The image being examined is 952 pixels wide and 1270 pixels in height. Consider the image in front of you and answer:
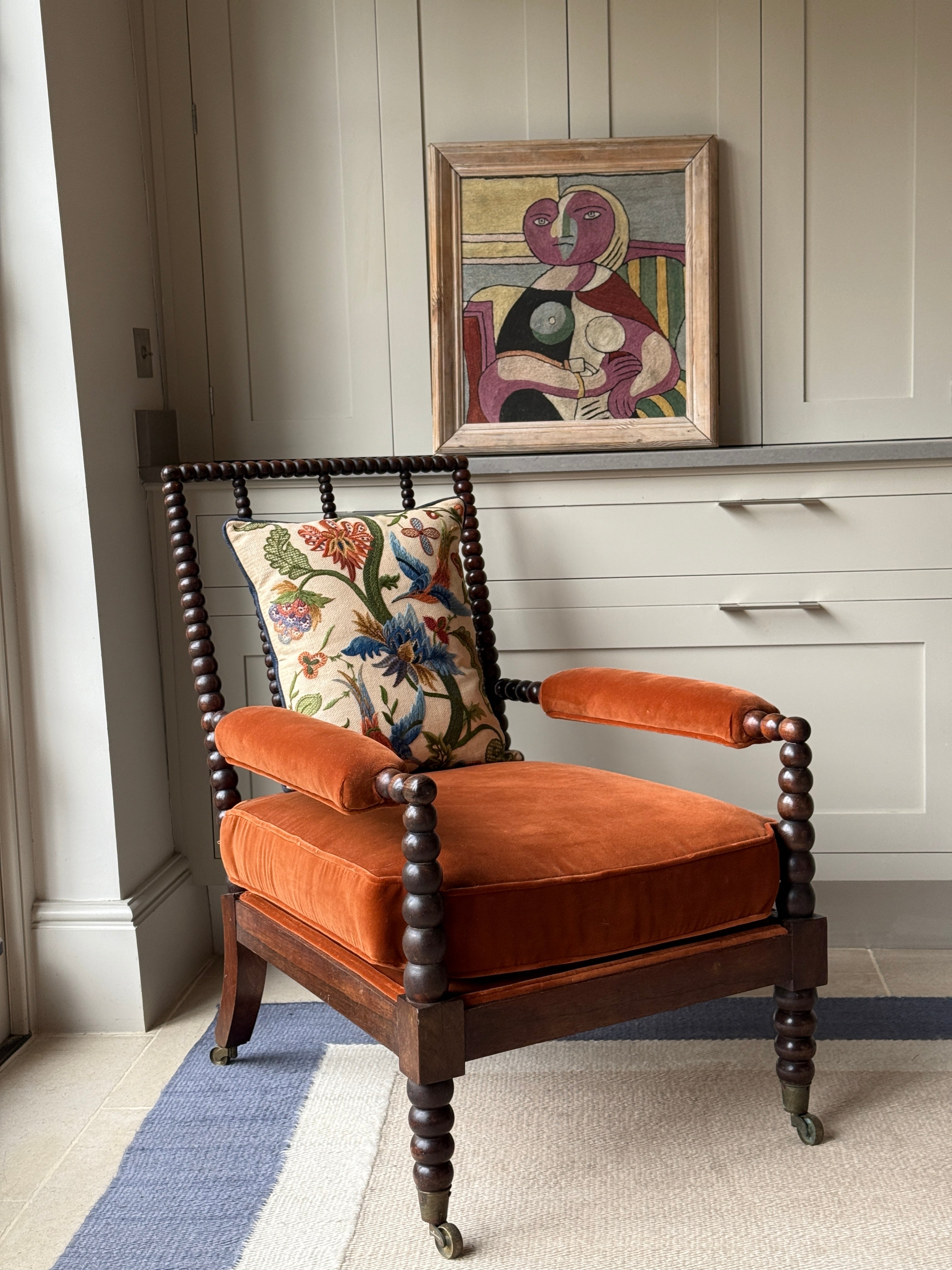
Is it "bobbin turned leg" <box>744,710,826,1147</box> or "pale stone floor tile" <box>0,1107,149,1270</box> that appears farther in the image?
"bobbin turned leg" <box>744,710,826,1147</box>

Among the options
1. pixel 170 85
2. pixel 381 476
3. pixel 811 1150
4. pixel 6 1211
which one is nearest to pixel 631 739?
pixel 381 476

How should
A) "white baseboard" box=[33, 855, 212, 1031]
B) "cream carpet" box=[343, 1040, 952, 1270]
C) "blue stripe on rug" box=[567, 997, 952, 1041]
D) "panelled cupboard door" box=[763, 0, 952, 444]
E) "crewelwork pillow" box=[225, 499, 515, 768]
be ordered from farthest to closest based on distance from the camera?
1. "panelled cupboard door" box=[763, 0, 952, 444]
2. "white baseboard" box=[33, 855, 212, 1031]
3. "blue stripe on rug" box=[567, 997, 952, 1041]
4. "crewelwork pillow" box=[225, 499, 515, 768]
5. "cream carpet" box=[343, 1040, 952, 1270]

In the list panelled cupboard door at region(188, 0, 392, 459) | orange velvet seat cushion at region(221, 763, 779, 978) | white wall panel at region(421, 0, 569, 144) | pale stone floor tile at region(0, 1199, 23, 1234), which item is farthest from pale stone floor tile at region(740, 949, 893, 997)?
white wall panel at region(421, 0, 569, 144)

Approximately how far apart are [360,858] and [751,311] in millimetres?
1588

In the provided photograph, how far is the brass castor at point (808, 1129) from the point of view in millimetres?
1597

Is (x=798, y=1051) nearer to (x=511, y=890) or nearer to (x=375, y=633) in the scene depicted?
(x=511, y=890)

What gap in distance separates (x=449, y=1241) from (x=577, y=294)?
1778mm

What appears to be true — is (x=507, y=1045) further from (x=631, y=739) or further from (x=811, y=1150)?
(x=631, y=739)

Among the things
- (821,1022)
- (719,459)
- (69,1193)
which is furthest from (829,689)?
(69,1193)

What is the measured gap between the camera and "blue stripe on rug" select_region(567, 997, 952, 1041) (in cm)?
194

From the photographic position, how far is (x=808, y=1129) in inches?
62.9

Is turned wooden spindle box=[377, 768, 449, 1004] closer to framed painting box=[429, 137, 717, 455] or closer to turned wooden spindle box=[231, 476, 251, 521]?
turned wooden spindle box=[231, 476, 251, 521]

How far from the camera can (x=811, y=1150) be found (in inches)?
62.4

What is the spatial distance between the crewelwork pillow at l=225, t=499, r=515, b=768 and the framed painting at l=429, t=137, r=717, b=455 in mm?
595
